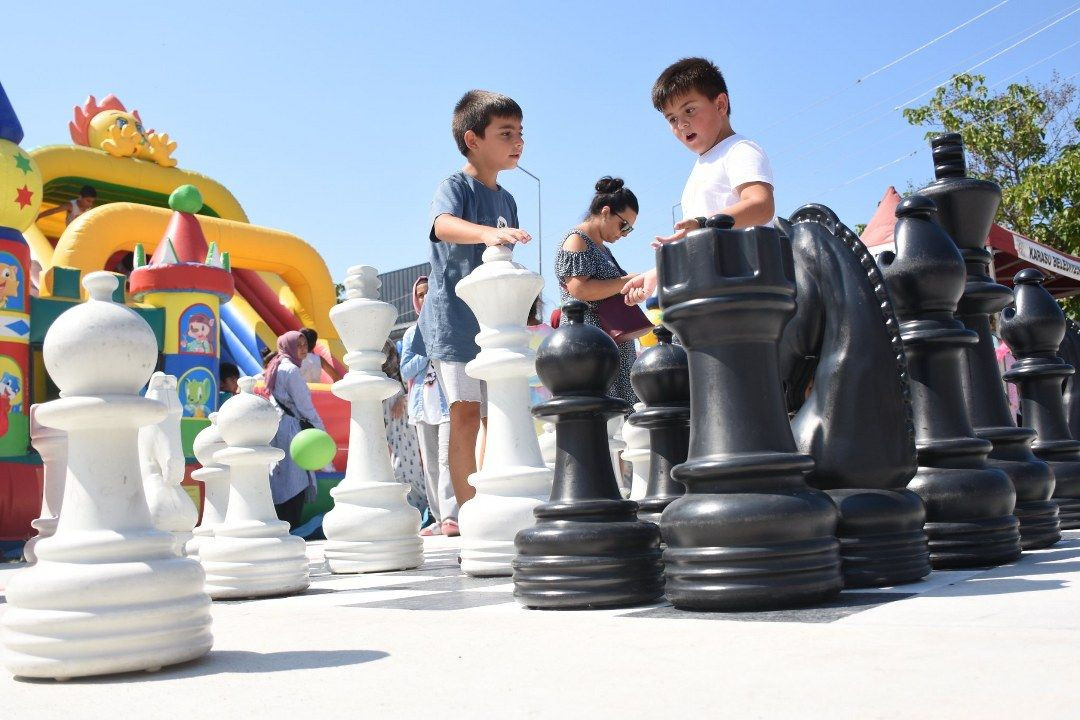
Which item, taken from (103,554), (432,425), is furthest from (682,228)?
(432,425)

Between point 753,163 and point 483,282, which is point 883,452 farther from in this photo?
point 483,282

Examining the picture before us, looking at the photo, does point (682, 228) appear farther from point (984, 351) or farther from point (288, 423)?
Result: point (288, 423)

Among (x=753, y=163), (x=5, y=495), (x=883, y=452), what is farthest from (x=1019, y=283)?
(x=5, y=495)

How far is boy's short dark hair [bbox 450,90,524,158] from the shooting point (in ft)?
11.6

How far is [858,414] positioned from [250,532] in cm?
157

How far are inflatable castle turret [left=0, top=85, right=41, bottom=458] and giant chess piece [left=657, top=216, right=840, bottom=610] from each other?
542 cm

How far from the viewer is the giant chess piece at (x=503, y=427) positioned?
2.61 m

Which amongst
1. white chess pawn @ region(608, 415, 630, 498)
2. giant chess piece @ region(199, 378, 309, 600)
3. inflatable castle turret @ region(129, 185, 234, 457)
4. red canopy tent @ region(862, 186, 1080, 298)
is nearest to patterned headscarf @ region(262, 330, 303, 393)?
inflatable castle turret @ region(129, 185, 234, 457)

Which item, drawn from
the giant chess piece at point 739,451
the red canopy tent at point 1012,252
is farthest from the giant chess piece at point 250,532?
the red canopy tent at point 1012,252

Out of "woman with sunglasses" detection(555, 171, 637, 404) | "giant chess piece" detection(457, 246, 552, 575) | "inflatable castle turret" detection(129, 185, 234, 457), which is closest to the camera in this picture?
"giant chess piece" detection(457, 246, 552, 575)

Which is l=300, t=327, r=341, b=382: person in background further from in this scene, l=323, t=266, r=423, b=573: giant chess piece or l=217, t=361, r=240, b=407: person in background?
l=323, t=266, r=423, b=573: giant chess piece

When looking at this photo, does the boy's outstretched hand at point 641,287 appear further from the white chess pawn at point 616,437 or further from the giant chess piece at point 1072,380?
the giant chess piece at point 1072,380

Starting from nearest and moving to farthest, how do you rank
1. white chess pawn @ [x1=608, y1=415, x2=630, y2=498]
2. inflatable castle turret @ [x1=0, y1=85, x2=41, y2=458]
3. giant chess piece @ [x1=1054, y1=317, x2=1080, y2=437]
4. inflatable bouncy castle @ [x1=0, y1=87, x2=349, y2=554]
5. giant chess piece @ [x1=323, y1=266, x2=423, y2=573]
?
giant chess piece @ [x1=323, y1=266, x2=423, y2=573] → giant chess piece @ [x1=1054, y1=317, x2=1080, y2=437] → white chess pawn @ [x1=608, y1=415, x2=630, y2=498] → inflatable castle turret @ [x1=0, y1=85, x2=41, y2=458] → inflatable bouncy castle @ [x1=0, y1=87, x2=349, y2=554]

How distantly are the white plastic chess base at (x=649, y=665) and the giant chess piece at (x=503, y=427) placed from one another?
787mm
